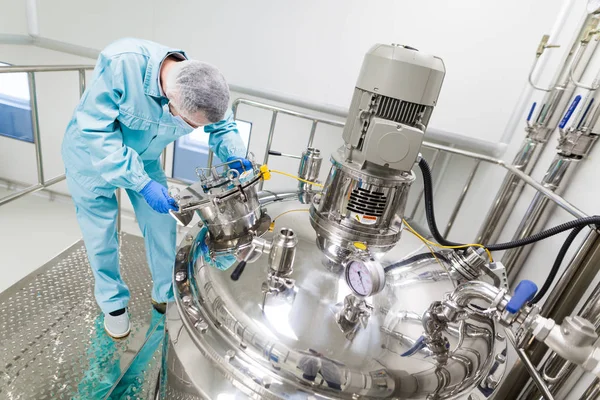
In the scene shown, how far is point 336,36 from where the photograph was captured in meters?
1.70

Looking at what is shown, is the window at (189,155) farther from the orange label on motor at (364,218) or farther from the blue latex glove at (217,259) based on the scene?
the orange label on motor at (364,218)

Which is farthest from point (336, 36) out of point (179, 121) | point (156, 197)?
point (156, 197)

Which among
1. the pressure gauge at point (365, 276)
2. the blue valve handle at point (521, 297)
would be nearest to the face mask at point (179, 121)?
the pressure gauge at point (365, 276)

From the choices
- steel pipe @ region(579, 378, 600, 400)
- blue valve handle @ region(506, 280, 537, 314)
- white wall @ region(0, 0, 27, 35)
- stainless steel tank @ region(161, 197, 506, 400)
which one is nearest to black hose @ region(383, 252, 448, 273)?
stainless steel tank @ region(161, 197, 506, 400)

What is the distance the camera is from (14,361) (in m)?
1.23

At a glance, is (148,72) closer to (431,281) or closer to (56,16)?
(431,281)

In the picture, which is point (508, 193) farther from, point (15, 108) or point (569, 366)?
point (15, 108)

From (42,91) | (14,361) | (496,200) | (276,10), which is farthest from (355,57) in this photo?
(42,91)

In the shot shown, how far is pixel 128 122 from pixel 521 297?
1160mm

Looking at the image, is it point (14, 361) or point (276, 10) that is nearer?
point (14, 361)

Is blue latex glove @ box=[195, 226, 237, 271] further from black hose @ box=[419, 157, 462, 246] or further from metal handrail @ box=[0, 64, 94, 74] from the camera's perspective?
metal handrail @ box=[0, 64, 94, 74]

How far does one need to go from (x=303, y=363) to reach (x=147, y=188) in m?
0.74

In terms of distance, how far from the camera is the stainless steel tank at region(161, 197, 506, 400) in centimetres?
64

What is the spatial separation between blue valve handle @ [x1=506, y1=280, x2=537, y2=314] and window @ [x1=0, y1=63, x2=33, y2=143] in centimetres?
308
